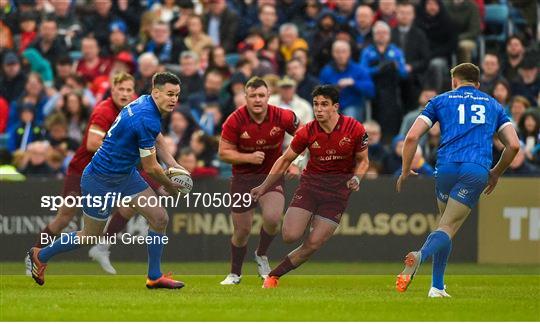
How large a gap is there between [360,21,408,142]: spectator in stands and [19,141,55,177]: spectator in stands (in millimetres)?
5197

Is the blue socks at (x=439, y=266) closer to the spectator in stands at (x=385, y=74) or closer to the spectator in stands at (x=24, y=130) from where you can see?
the spectator in stands at (x=385, y=74)

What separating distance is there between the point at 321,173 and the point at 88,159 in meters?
3.24

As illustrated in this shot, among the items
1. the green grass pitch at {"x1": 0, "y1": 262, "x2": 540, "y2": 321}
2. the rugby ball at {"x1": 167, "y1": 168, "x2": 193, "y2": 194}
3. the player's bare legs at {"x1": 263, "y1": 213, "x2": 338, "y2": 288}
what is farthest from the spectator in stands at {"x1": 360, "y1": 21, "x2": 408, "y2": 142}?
the rugby ball at {"x1": 167, "y1": 168, "x2": 193, "y2": 194}

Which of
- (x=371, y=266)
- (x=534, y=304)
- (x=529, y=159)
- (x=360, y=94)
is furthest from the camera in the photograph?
(x=360, y=94)

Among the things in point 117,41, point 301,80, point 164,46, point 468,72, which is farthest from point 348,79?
point 468,72

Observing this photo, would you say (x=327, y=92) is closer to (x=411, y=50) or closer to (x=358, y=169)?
(x=358, y=169)

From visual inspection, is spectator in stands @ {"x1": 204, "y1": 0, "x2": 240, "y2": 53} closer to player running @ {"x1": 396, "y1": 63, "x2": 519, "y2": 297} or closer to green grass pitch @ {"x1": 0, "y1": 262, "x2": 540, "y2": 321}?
green grass pitch @ {"x1": 0, "y1": 262, "x2": 540, "y2": 321}

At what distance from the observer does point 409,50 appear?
2317 centimetres

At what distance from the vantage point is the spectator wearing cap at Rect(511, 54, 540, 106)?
74.3 ft

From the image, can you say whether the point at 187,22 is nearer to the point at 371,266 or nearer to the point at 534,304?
the point at 371,266

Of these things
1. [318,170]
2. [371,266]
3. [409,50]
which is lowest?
[371,266]

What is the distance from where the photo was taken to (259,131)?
54.4 ft

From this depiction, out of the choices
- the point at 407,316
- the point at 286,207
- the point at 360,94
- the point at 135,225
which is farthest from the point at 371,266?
the point at 407,316

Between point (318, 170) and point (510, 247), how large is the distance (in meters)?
4.65
